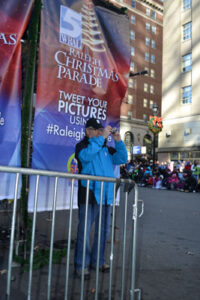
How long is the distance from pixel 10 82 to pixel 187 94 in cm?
2639

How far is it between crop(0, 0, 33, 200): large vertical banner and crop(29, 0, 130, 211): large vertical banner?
0.31 m

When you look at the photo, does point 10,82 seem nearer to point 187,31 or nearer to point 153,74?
point 187,31

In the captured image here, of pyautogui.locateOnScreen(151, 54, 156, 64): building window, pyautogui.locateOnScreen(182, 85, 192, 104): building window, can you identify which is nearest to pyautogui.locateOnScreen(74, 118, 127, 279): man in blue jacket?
pyautogui.locateOnScreen(182, 85, 192, 104): building window

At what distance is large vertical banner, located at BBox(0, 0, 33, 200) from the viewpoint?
4.05 m

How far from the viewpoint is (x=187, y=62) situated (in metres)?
28.7

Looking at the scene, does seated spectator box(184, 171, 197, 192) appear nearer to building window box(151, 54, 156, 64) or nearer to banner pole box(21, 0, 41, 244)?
banner pole box(21, 0, 41, 244)

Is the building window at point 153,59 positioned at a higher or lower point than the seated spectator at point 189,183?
higher

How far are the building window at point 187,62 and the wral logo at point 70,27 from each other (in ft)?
84.0

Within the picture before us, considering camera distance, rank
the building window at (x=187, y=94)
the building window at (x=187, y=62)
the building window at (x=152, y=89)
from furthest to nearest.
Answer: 1. the building window at (x=152, y=89)
2. the building window at (x=187, y=62)
3. the building window at (x=187, y=94)

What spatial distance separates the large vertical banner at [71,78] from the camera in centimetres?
450

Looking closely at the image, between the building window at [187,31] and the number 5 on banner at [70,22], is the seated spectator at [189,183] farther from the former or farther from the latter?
the building window at [187,31]

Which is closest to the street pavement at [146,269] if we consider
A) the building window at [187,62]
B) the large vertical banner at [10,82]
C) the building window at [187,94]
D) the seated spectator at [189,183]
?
the large vertical banner at [10,82]

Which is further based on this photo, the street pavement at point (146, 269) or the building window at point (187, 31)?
the building window at point (187, 31)

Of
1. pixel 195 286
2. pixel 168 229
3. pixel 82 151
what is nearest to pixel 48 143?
pixel 82 151
